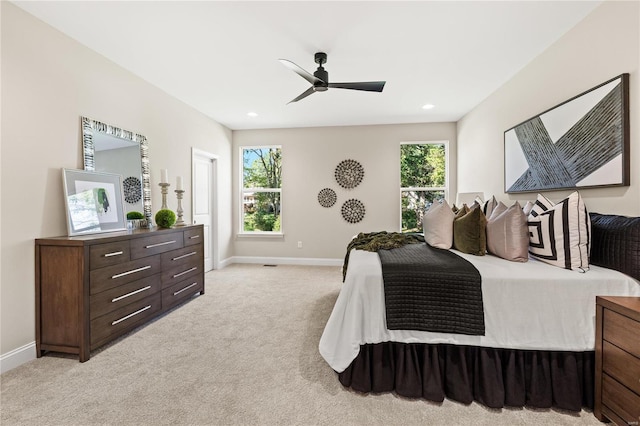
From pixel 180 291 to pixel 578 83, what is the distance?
424 cm

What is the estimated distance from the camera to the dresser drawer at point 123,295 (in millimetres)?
2062

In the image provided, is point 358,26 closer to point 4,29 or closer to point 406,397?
point 4,29

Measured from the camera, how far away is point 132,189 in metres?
2.93

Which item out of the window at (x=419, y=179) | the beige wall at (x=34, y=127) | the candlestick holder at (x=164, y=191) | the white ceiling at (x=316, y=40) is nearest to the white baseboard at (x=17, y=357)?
the beige wall at (x=34, y=127)

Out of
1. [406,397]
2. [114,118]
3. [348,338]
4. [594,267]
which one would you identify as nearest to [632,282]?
[594,267]

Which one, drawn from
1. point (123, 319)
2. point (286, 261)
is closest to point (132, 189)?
point (123, 319)

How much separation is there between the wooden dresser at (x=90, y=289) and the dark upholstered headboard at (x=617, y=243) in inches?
137

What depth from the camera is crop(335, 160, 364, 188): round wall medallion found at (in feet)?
16.4

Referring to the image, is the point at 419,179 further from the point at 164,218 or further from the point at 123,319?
the point at 123,319

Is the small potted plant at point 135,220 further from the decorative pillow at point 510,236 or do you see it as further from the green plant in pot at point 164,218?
the decorative pillow at point 510,236

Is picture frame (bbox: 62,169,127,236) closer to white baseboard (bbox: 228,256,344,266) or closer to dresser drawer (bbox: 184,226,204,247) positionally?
dresser drawer (bbox: 184,226,204,247)

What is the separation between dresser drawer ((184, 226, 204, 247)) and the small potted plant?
463 mm

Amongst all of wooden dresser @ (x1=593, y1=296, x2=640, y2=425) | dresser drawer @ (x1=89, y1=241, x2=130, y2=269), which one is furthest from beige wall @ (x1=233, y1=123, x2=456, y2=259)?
wooden dresser @ (x1=593, y1=296, x2=640, y2=425)

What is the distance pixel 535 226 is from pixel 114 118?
3.90 meters
